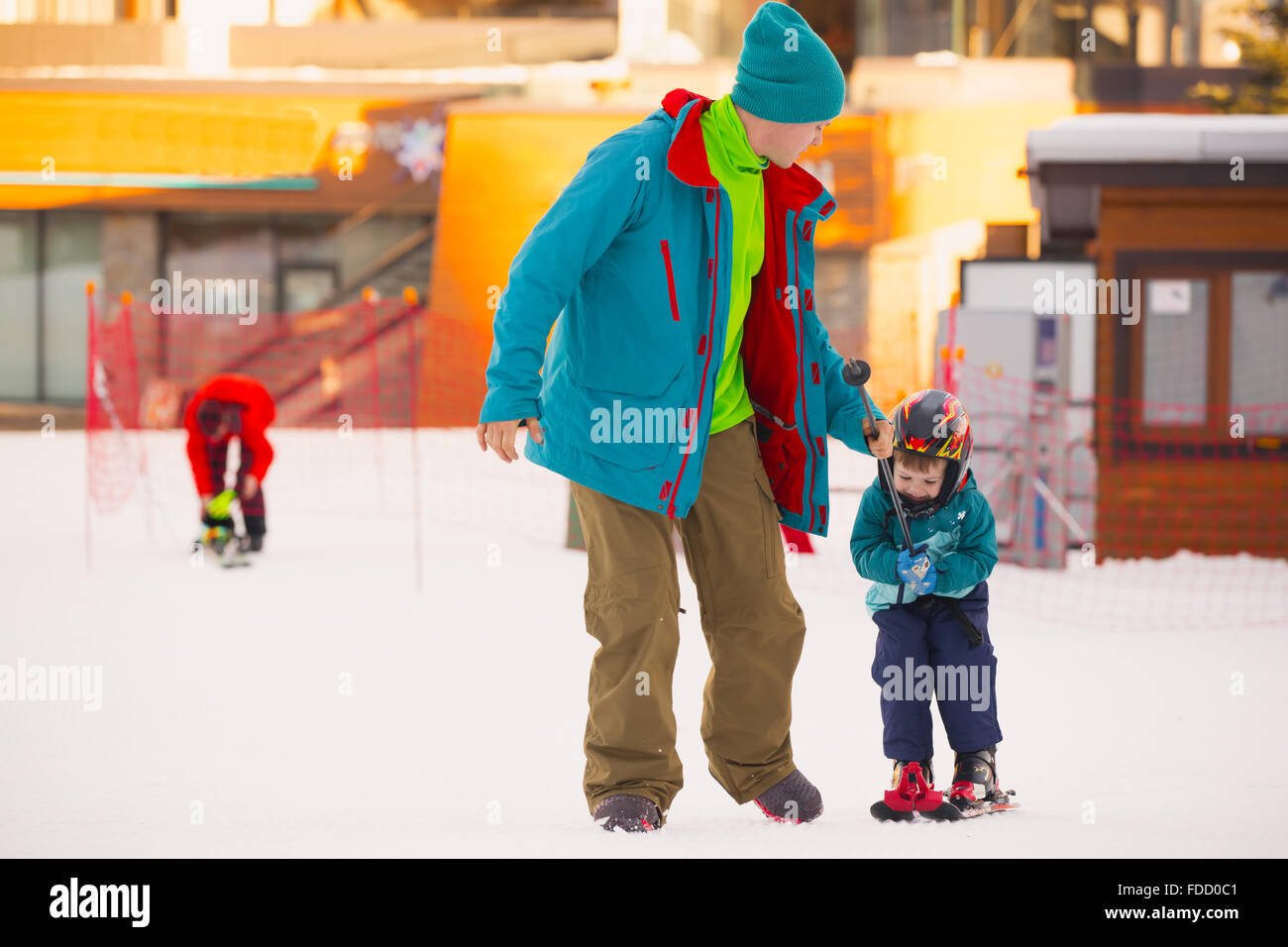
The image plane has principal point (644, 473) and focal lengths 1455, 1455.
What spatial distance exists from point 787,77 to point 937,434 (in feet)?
3.12

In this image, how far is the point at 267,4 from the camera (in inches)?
990

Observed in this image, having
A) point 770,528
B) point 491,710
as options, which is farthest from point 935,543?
point 491,710

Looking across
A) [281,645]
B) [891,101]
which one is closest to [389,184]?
[891,101]

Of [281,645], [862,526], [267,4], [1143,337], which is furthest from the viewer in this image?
[267,4]

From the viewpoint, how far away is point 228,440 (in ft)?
30.4

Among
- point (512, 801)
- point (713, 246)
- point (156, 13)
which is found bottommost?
point (512, 801)

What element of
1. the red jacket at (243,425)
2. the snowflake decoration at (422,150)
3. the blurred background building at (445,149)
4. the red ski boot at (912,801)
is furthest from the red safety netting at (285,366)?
the red ski boot at (912,801)

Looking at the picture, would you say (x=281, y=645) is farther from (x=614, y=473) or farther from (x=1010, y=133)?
(x=1010, y=133)

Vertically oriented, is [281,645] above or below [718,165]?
below

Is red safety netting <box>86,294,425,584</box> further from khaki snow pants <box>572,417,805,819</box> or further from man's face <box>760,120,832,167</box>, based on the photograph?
man's face <box>760,120,832,167</box>

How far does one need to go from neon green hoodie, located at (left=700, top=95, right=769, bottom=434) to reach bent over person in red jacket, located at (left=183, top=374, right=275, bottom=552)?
6138mm

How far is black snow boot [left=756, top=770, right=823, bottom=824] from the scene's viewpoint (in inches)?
140

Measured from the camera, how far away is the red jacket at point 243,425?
29.9ft
